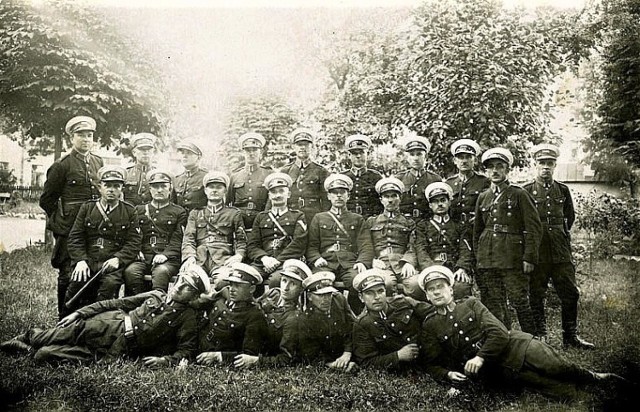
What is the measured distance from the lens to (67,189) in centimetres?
437

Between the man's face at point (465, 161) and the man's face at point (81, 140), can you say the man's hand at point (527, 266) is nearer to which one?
the man's face at point (465, 161)

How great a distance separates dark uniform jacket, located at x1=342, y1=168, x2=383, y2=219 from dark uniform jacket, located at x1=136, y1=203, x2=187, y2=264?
55.2 inches

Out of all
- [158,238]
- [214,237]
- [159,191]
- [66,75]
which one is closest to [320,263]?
[214,237]

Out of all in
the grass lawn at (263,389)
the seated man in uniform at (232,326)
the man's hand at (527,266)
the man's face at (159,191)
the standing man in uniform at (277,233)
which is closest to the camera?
the grass lawn at (263,389)

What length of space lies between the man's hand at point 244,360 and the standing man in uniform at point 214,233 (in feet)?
2.60

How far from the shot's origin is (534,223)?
399cm

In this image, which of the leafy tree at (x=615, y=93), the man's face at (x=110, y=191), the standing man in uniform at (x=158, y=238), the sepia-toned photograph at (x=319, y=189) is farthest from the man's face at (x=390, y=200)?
the man's face at (x=110, y=191)

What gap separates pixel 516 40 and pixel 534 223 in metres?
1.38

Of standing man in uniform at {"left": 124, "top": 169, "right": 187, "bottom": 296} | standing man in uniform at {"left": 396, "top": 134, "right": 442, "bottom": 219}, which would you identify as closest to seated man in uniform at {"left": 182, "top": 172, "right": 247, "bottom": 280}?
standing man in uniform at {"left": 124, "top": 169, "right": 187, "bottom": 296}

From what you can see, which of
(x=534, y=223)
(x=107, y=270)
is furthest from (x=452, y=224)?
(x=107, y=270)

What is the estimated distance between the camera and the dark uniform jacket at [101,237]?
422 cm

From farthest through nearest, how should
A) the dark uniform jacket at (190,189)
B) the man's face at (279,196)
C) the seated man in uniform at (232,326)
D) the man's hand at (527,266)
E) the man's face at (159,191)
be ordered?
1. the dark uniform jacket at (190,189)
2. the man's face at (159,191)
3. the man's face at (279,196)
4. the man's hand at (527,266)
5. the seated man in uniform at (232,326)

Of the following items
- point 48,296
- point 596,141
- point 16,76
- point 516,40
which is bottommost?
point 48,296

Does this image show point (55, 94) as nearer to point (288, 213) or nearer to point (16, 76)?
point (16, 76)
